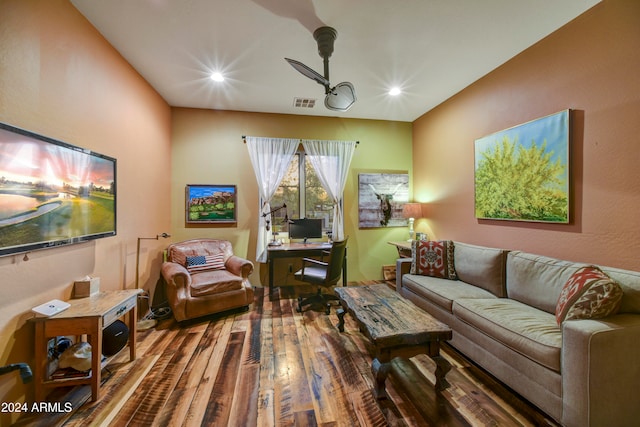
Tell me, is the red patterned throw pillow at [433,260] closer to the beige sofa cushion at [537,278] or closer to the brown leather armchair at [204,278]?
the beige sofa cushion at [537,278]

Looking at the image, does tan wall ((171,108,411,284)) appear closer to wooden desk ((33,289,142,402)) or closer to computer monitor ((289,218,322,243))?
computer monitor ((289,218,322,243))

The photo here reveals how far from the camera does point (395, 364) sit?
87.4 inches

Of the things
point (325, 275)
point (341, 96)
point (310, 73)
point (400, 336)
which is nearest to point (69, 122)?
point (310, 73)

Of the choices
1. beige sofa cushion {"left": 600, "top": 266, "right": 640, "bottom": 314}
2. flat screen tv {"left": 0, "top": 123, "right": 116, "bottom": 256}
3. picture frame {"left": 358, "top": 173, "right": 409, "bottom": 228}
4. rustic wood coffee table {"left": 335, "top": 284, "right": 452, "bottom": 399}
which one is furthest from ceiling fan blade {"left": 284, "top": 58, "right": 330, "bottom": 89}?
beige sofa cushion {"left": 600, "top": 266, "right": 640, "bottom": 314}

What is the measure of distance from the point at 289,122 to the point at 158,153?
204 cm

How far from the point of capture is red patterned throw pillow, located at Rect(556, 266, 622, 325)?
Result: 1.57m

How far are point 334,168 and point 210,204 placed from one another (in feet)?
6.98

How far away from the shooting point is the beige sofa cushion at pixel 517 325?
159cm

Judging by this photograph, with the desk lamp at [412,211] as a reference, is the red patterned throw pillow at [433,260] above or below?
below

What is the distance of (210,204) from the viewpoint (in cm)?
409

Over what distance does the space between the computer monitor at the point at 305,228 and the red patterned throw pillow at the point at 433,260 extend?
60.4 inches

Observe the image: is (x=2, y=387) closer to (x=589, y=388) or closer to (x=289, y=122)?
(x=589, y=388)

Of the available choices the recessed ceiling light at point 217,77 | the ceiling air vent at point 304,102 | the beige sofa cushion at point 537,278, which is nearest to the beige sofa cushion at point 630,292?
the beige sofa cushion at point 537,278

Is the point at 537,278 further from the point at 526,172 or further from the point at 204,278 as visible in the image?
the point at 204,278
